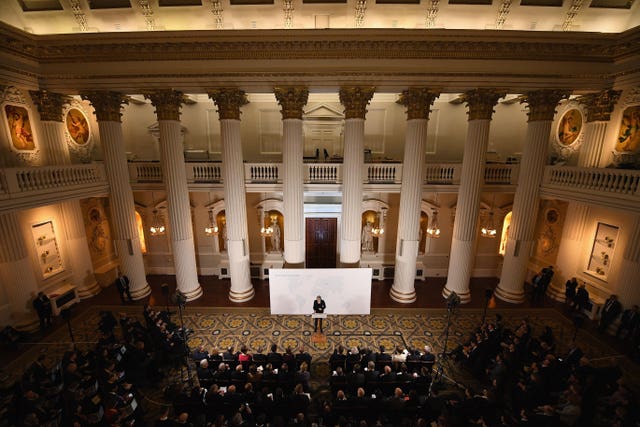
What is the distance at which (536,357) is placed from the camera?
765 centimetres

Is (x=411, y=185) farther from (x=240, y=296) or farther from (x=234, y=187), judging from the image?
(x=240, y=296)

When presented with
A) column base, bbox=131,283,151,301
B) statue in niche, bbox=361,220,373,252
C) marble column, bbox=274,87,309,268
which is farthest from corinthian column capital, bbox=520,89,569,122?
column base, bbox=131,283,151,301

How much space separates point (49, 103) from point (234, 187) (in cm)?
737

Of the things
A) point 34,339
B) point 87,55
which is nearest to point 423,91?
point 87,55

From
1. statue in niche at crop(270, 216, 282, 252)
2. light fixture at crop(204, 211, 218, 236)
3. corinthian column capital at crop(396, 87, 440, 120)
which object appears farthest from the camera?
statue in niche at crop(270, 216, 282, 252)

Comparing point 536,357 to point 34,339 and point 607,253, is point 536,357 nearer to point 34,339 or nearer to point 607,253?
point 607,253

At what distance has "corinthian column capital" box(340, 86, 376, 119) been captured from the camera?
10.2 metres

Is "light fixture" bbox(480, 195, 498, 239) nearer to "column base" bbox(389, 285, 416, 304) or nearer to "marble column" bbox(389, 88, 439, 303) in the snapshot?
"marble column" bbox(389, 88, 439, 303)

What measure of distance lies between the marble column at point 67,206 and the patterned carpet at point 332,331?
5.81 ft

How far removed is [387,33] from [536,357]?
10305 mm

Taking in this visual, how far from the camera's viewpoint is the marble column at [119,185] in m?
10.6

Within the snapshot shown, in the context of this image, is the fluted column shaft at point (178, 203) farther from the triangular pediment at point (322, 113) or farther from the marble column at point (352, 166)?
the marble column at point (352, 166)

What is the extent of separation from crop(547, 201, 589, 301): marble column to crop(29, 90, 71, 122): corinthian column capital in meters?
20.7

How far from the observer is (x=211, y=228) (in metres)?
13.1
